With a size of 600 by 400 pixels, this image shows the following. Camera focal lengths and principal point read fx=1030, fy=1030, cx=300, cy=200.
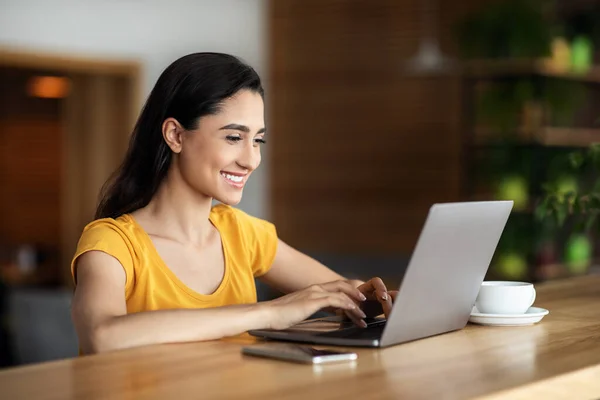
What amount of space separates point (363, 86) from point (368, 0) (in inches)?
23.2

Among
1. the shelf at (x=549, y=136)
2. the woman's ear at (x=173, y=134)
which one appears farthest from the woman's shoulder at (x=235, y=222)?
the shelf at (x=549, y=136)

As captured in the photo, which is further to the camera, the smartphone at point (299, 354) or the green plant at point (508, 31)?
the green plant at point (508, 31)

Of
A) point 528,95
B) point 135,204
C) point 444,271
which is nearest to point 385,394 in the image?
point 444,271

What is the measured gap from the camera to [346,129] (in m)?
7.12

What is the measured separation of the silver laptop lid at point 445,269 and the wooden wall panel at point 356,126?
4658 mm

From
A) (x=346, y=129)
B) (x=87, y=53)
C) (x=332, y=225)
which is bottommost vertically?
(x=332, y=225)

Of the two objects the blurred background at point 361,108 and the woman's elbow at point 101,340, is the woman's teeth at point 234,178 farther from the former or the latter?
the blurred background at point 361,108

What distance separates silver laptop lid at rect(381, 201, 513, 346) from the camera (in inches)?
69.7

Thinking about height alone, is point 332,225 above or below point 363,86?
below

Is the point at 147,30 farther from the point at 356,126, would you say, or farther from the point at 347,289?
the point at 347,289

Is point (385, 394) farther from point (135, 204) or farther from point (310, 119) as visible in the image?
point (310, 119)

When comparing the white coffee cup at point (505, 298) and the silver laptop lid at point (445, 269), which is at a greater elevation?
the silver laptop lid at point (445, 269)

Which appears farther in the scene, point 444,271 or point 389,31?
point 389,31

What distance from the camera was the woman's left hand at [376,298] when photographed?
Result: 7.09 feet
